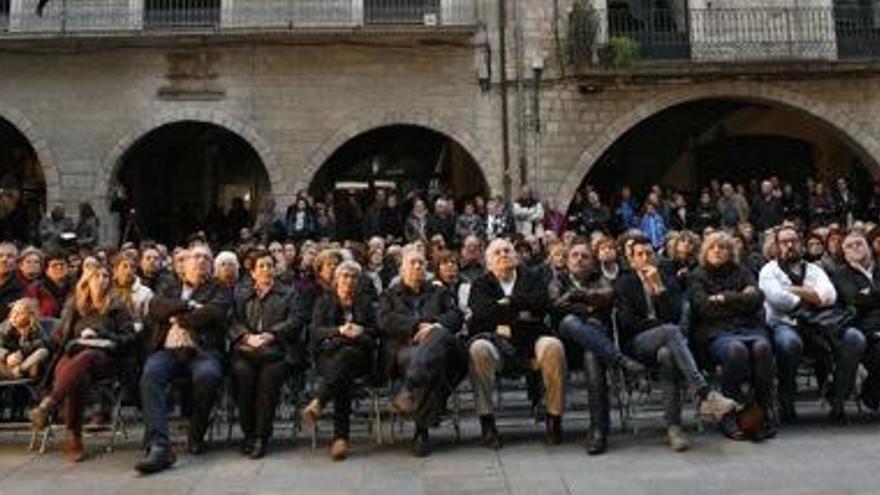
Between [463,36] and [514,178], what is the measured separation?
2.65 meters

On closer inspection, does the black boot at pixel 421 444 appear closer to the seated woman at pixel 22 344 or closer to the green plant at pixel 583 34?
the seated woman at pixel 22 344

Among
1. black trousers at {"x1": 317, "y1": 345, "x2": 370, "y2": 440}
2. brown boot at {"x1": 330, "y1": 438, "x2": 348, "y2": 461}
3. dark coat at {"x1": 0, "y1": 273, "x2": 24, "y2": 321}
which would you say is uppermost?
dark coat at {"x1": 0, "y1": 273, "x2": 24, "y2": 321}

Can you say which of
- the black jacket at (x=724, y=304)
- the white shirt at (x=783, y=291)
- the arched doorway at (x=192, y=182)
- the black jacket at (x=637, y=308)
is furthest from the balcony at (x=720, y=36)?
the black jacket at (x=637, y=308)

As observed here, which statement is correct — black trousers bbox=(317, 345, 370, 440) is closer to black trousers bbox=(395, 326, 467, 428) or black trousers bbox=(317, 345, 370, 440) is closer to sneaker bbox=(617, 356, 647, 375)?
black trousers bbox=(395, 326, 467, 428)

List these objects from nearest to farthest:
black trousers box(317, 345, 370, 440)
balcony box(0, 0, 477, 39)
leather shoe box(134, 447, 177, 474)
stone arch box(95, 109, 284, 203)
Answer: leather shoe box(134, 447, 177, 474) < black trousers box(317, 345, 370, 440) < balcony box(0, 0, 477, 39) < stone arch box(95, 109, 284, 203)

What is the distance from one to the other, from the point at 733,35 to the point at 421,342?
41.7 feet

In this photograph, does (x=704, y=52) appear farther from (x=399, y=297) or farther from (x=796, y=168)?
(x=399, y=297)

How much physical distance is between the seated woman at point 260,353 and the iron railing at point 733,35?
36.4 feet

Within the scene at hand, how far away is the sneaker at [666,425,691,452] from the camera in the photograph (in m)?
7.53

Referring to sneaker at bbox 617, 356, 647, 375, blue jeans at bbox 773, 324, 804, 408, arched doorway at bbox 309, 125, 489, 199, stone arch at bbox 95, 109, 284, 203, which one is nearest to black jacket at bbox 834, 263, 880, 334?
blue jeans at bbox 773, 324, 804, 408

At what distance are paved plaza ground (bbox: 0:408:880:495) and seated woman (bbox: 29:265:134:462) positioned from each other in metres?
0.35

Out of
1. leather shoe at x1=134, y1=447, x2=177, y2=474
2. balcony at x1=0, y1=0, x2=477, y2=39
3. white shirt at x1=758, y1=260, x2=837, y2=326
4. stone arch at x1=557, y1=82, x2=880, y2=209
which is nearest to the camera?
leather shoe at x1=134, y1=447, x2=177, y2=474

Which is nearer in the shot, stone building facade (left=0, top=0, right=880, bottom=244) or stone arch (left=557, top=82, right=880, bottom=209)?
stone building facade (left=0, top=0, right=880, bottom=244)

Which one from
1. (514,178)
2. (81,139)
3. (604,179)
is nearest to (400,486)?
(514,178)
